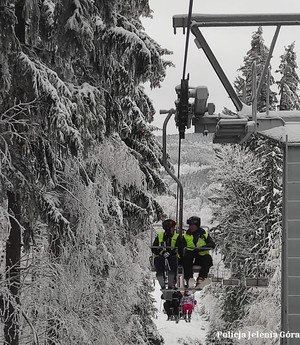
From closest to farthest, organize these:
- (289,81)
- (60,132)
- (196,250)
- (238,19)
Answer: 1. (60,132)
2. (238,19)
3. (196,250)
4. (289,81)

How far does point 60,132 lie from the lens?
8.20 metres

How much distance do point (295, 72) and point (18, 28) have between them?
20.6m

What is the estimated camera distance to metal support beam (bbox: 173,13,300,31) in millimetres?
8367

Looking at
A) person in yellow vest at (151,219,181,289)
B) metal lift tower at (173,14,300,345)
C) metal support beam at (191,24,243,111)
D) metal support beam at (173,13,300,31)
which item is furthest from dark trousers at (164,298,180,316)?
metal support beam at (173,13,300,31)

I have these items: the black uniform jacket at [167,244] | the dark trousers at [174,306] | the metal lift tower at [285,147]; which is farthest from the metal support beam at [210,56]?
the dark trousers at [174,306]

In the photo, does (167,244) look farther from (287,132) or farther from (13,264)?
(287,132)

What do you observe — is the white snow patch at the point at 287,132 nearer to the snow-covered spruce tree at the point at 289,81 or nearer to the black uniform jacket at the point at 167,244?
the black uniform jacket at the point at 167,244

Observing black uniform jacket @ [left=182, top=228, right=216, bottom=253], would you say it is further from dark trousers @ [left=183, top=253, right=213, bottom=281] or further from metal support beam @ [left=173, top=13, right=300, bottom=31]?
metal support beam @ [left=173, top=13, right=300, bottom=31]

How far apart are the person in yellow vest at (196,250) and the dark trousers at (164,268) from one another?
281mm

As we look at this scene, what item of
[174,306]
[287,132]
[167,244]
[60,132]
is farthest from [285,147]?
[174,306]

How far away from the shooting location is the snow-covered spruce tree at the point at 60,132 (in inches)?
317

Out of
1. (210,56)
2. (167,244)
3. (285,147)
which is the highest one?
(210,56)

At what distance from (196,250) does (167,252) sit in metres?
0.56

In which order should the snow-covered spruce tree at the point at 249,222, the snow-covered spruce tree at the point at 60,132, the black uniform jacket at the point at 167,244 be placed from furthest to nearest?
the snow-covered spruce tree at the point at 249,222 < the black uniform jacket at the point at 167,244 < the snow-covered spruce tree at the point at 60,132
